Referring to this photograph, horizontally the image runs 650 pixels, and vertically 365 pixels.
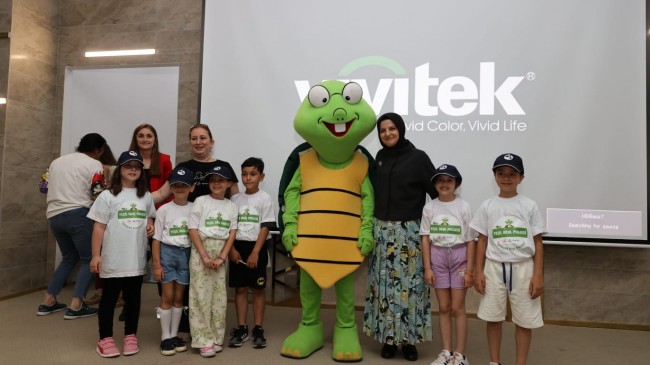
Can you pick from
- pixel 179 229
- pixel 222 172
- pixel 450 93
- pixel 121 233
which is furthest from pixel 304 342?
pixel 450 93

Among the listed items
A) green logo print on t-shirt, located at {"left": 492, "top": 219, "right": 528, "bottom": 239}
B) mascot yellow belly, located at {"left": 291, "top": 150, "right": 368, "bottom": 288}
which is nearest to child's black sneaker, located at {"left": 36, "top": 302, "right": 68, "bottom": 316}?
mascot yellow belly, located at {"left": 291, "top": 150, "right": 368, "bottom": 288}

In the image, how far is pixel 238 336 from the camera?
8.30 ft

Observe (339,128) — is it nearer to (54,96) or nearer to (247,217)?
(247,217)

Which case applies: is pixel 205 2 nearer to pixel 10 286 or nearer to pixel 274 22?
pixel 274 22

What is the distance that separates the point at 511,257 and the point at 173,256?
66.4 inches

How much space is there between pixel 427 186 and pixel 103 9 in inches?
132

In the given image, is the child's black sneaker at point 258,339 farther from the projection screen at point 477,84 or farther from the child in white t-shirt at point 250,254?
the projection screen at point 477,84

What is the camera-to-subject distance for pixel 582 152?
9.89ft

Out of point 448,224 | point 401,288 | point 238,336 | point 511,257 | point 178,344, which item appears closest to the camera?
point 511,257

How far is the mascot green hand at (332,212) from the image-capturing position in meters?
2.31

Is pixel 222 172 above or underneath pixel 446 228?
above

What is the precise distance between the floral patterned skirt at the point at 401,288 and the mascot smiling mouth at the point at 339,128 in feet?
1.73

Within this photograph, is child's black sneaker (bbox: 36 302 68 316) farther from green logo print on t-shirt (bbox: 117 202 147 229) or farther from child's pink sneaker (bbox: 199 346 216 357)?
child's pink sneaker (bbox: 199 346 216 357)

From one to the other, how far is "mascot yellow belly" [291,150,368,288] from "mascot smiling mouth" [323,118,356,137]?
7.8 inches
